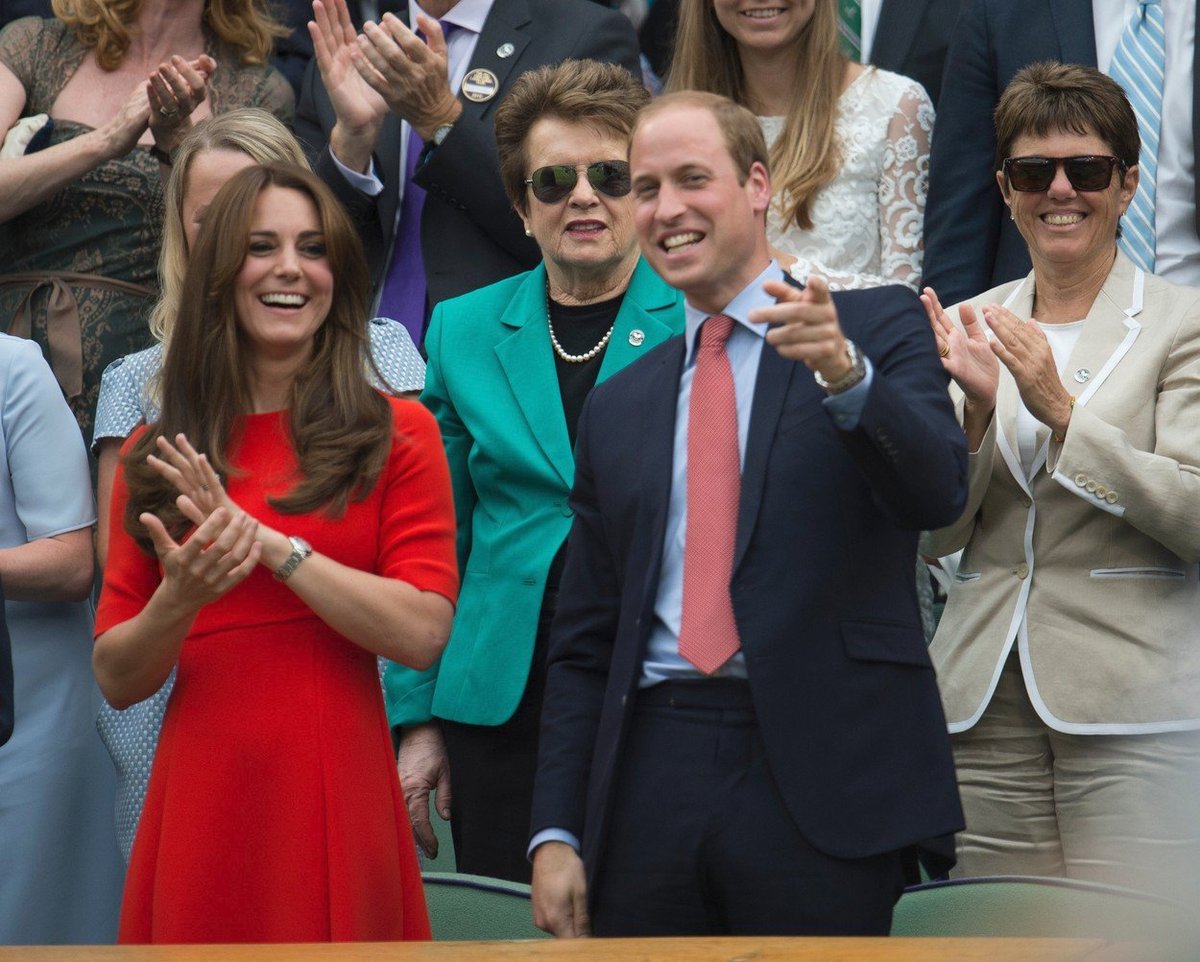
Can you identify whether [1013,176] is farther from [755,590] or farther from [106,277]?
[106,277]

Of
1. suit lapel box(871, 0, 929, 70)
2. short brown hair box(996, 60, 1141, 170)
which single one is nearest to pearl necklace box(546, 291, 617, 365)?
short brown hair box(996, 60, 1141, 170)

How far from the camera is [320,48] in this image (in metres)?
4.66

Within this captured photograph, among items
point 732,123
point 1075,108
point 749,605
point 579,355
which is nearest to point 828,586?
point 749,605

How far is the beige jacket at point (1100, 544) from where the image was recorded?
356 cm

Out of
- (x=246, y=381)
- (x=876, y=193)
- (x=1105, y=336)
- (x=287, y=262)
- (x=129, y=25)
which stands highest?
(x=129, y=25)

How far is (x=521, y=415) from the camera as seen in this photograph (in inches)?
146

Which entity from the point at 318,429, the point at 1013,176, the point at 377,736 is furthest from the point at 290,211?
the point at 1013,176

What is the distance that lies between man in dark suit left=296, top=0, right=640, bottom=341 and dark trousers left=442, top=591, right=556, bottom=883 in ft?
4.04

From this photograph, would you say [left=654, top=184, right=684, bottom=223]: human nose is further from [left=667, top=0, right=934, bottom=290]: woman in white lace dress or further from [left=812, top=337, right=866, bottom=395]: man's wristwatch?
[left=667, top=0, right=934, bottom=290]: woman in white lace dress

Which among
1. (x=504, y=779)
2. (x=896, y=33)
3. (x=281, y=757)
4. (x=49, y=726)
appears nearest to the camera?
(x=281, y=757)

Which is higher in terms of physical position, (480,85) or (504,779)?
(480,85)

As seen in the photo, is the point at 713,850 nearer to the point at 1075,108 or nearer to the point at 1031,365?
the point at 1031,365

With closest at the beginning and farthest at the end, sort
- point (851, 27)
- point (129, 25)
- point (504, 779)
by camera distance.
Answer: point (504, 779) → point (129, 25) → point (851, 27)

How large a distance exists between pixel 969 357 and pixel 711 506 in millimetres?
1058
